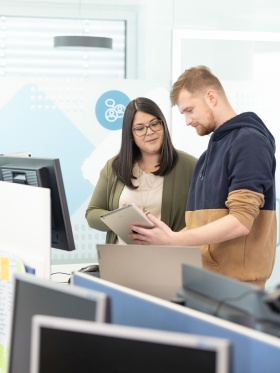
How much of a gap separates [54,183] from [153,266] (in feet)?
2.27

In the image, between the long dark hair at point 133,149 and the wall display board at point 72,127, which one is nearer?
the long dark hair at point 133,149

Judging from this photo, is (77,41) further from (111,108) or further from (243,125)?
(243,125)

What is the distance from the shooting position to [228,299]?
60.5 inches

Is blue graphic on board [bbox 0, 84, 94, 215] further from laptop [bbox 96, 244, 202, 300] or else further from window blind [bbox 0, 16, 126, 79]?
laptop [bbox 96, 244, 202, 300]

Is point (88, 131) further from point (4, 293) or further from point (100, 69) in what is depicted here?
point (4, 293)

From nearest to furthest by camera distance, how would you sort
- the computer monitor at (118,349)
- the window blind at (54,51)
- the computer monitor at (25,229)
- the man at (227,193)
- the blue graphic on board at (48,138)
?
the computer monitor at (118,349)
the computer monitor at (25,229)
the man at (227,193)
the blue graphic on board at (48,138)
the window blind at (54,51)

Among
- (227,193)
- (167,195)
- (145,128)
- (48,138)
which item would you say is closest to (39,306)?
(227,193)

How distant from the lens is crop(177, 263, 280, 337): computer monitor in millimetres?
1418

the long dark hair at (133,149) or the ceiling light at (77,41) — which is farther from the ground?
the ceiling light at (77,41)

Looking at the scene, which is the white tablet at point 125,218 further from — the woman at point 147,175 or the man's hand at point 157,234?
the woman at point 147,175

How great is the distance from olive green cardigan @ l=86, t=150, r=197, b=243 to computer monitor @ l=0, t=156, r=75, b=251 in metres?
0.90

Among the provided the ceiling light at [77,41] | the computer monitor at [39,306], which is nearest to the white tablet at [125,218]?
the computer monitor at [39,306]

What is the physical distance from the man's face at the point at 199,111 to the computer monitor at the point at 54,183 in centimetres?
69

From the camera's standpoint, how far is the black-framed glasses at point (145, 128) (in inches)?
147
